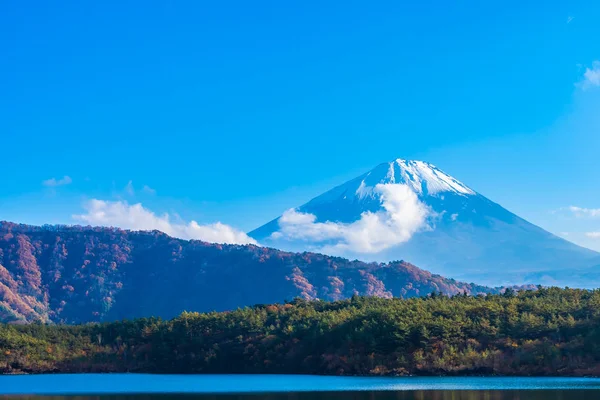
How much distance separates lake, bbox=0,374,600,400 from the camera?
50.2m

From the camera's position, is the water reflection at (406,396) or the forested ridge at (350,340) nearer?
the water reflection at (406,396)

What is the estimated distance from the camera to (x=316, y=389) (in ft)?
192

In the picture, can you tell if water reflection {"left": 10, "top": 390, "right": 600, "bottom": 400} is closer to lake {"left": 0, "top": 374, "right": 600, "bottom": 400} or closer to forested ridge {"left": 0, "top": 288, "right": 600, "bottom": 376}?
lake {"left": 0, "top": 374, "right": 600, "bottom": 400}

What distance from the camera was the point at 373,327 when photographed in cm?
7812

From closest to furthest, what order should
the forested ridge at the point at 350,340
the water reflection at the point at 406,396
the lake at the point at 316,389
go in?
the water reflection at the point at 406,396, the lake at the point at 316,389, the forested ridge at the point at 350,340

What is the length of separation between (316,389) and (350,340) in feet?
69.3

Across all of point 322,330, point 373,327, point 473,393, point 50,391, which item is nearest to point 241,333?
point 322,330

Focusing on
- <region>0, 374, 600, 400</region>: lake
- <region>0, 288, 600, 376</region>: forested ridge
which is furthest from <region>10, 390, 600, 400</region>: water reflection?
<region>0, 288, 600, 376</region>: forested ridge

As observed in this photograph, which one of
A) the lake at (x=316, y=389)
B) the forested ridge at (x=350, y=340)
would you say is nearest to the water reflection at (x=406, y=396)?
the lake at (x=316, y=389)

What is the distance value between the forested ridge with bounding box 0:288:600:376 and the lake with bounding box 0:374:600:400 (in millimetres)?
5329

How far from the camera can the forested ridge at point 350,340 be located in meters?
71.4

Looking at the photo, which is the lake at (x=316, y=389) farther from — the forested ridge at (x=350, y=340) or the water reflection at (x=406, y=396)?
the forested ridge at (x=350, y=340)

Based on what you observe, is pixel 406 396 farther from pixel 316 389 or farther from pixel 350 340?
pixel 350 340

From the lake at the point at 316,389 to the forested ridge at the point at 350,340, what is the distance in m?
5.33
